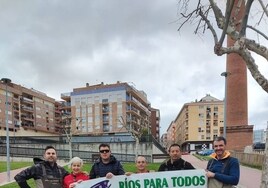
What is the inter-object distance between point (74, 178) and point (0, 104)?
3286 inches

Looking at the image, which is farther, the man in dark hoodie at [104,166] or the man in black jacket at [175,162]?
the man in dark hoodie at [104,166]

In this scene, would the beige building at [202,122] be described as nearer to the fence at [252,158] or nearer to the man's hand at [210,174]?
the fence at [252,158]

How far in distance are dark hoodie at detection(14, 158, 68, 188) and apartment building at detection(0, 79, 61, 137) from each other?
77358 mm

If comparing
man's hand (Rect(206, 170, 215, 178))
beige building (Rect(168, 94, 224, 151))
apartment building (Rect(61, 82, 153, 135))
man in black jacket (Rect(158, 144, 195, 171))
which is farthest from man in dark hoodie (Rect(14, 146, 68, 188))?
beige building (Rect(168, 94, 224, 151))

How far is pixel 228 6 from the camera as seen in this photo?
5.89 meters

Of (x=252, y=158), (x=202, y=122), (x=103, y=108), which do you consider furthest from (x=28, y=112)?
(x=252, y=158)

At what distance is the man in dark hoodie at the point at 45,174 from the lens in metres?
4.84

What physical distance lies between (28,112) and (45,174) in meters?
95.1

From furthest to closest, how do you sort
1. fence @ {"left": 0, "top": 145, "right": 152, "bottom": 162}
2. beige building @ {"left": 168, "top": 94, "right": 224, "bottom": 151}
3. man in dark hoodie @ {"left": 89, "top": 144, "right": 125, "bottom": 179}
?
beige building @ {"left": 168, "top": 94, "right": 224, "bottom": 151}
fence @ {"left": 0, "top": 145, "right": 152, "bottom": 162}
man in dark hoodie @ {"left": 89, "top": 144, "right": 125, "bottom": 179}

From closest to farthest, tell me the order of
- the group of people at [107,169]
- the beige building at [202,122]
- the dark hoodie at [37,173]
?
the group of people at [107,169] → the dark hoodie at [37,173] → the beige building at [202,122]

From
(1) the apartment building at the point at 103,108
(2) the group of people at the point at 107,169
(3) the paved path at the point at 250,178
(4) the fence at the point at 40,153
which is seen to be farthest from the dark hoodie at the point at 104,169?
(1) the apartment building at the point at 103,108

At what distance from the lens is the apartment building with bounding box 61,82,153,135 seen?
9138 centimetres

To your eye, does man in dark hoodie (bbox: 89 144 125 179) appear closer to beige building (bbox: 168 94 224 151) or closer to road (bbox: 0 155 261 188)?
road (bbox: 0 155 261 188)

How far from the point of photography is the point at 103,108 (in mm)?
93500
